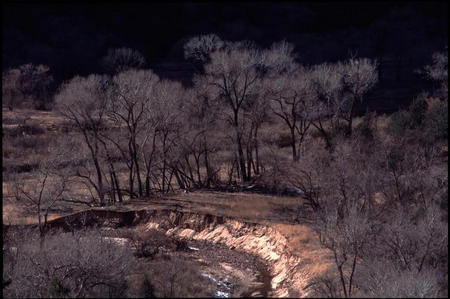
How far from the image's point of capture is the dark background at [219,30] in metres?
90.0

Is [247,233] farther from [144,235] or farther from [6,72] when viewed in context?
[6,72]

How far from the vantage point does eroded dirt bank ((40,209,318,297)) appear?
30.3 metres

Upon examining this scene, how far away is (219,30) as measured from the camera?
10238 centimetres

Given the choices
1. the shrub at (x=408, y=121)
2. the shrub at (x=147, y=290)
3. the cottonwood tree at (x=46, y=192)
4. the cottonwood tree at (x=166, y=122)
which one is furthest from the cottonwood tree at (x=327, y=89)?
the shrub at (x=147, y=290)

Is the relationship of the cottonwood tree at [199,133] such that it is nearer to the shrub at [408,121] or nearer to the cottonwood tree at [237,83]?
the cottonwood tree at [237,83]

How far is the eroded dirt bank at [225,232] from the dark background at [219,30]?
153 ft

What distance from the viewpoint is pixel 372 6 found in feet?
369

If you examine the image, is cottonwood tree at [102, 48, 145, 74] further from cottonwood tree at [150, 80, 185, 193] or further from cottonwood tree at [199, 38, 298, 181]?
cottonwood tree at [150, 80, 185, 193]

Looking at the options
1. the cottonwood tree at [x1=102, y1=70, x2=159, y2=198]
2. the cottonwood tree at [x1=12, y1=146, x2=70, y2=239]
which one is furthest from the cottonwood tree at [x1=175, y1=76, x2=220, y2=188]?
the cottonwood tree at [x1=12, y1=146, x2=70, y2=239]

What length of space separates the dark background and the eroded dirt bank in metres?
46.5

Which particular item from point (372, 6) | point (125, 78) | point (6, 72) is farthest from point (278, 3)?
point (125, 78)

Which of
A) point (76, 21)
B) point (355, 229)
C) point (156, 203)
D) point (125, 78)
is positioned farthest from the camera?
point (76, 21)

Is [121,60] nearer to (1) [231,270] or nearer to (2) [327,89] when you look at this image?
(2) [327,89]

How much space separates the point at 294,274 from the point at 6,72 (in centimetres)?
6882
